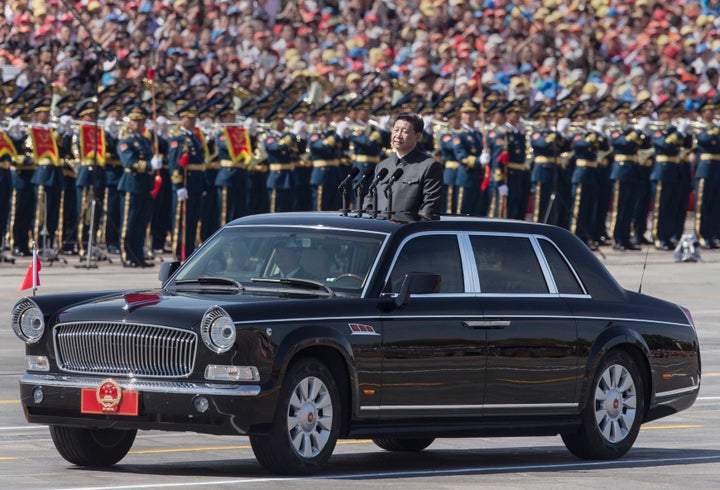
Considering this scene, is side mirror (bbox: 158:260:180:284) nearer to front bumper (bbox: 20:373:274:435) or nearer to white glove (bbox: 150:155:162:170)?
front bumper (bbox: 20:373:274:435)

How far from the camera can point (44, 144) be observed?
96.7 feet

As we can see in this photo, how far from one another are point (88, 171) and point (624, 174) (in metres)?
10.0

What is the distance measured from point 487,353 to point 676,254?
22.1 meters

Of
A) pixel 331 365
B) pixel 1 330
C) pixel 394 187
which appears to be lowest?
pixel 1 330

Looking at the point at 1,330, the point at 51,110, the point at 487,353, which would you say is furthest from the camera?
the point at 51,110

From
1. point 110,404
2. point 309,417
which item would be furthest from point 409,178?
point 110,404

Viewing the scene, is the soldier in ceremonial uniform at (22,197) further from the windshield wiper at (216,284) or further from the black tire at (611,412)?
the windshield wiper at (216,284)

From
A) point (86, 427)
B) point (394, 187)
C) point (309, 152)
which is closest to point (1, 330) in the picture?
point (394, 187)

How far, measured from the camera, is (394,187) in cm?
1307

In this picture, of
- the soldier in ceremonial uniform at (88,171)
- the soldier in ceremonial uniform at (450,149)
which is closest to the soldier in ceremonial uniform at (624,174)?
the soldier in ceremonial uniform at (450,149)

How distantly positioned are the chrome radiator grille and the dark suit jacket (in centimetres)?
244

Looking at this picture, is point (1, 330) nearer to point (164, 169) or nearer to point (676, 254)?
point (164, 169)

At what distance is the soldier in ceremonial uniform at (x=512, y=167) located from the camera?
109 ft

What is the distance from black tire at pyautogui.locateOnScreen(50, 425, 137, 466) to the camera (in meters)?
11.2
